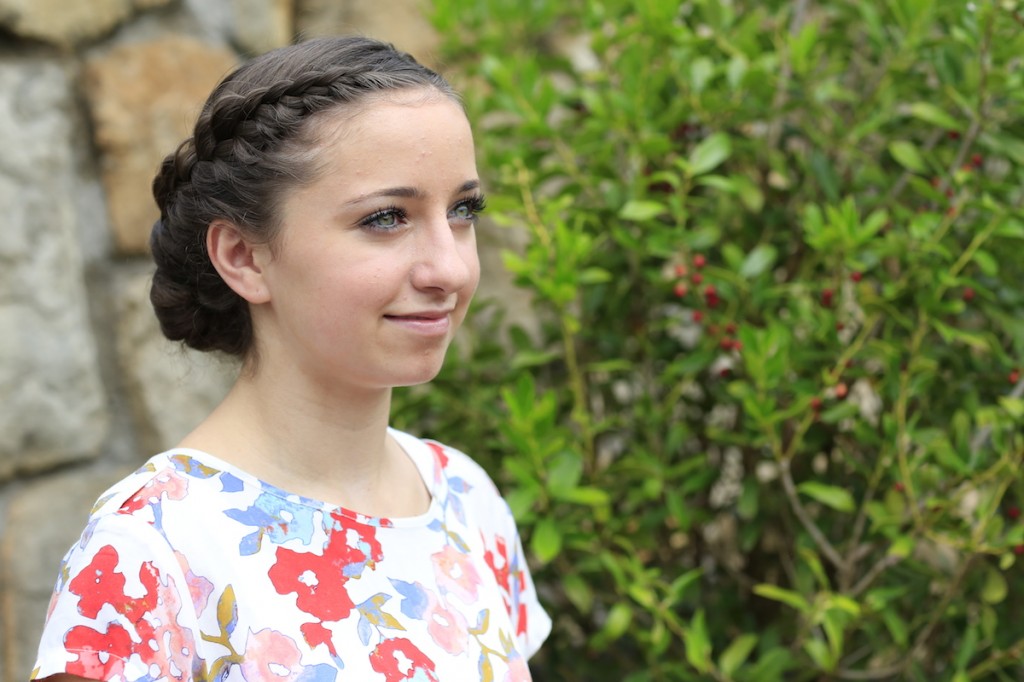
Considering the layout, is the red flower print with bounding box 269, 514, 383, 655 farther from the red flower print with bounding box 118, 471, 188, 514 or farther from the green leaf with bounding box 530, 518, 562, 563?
the green leaf with bounding box 530, 518, 562, 563

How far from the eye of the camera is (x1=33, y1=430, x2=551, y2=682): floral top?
993 mm

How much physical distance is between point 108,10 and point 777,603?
1568 mm

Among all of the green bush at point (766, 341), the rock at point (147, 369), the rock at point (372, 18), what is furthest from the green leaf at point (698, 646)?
the rock at point (372, 18)

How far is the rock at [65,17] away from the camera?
181 cm

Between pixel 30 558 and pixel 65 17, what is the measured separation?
898 millimetres

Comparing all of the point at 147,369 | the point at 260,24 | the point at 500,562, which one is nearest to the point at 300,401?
the point at 500,562

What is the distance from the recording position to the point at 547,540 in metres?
1.64

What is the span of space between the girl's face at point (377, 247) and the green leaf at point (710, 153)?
62cm

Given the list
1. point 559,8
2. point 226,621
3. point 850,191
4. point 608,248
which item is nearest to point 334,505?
point 226,621

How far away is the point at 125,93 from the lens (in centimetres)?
197

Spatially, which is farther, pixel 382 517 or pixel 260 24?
pixel 260 24

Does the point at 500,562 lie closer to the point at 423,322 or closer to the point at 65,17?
the point at 423,322

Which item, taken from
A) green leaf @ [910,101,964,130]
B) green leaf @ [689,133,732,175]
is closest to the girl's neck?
green leaf @ [689,133,732,175]

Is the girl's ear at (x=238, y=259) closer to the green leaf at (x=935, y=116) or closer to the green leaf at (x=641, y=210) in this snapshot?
the green leaf at (x=641, y=210)
